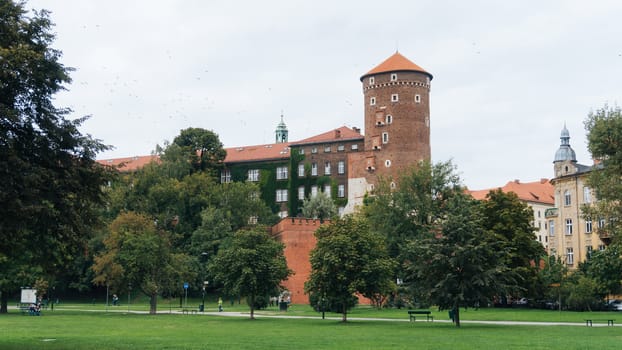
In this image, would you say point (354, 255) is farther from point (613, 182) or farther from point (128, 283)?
point (128, 283)

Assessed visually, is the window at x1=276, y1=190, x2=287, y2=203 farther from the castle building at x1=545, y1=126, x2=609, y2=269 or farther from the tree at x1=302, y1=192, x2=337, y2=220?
the castle building at x1=545, y1=126, x2=609, y2=269

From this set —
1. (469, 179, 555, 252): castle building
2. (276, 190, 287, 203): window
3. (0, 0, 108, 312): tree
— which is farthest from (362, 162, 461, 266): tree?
(469, 179, 555, 252): castle building

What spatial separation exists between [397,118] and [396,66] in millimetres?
6258

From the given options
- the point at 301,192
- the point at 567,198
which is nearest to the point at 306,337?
the point at 567,198

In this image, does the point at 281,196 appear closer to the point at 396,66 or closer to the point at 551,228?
the point at 396,66

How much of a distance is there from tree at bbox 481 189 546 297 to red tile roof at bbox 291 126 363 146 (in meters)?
34.9

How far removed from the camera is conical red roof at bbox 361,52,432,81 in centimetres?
9100

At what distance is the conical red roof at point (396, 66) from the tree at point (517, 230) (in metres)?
31.0

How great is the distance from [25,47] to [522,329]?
22.4m

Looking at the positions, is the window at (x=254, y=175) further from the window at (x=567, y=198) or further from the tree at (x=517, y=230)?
the tree at (x=517, y=230)

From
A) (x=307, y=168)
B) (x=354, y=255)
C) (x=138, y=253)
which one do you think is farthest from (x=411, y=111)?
(x=354, y=255)

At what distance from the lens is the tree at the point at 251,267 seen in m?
44.6

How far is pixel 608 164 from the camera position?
39625 mm

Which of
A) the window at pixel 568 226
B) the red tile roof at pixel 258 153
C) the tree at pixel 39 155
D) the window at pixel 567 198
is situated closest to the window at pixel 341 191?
the red tile roof at pixel 258 153
